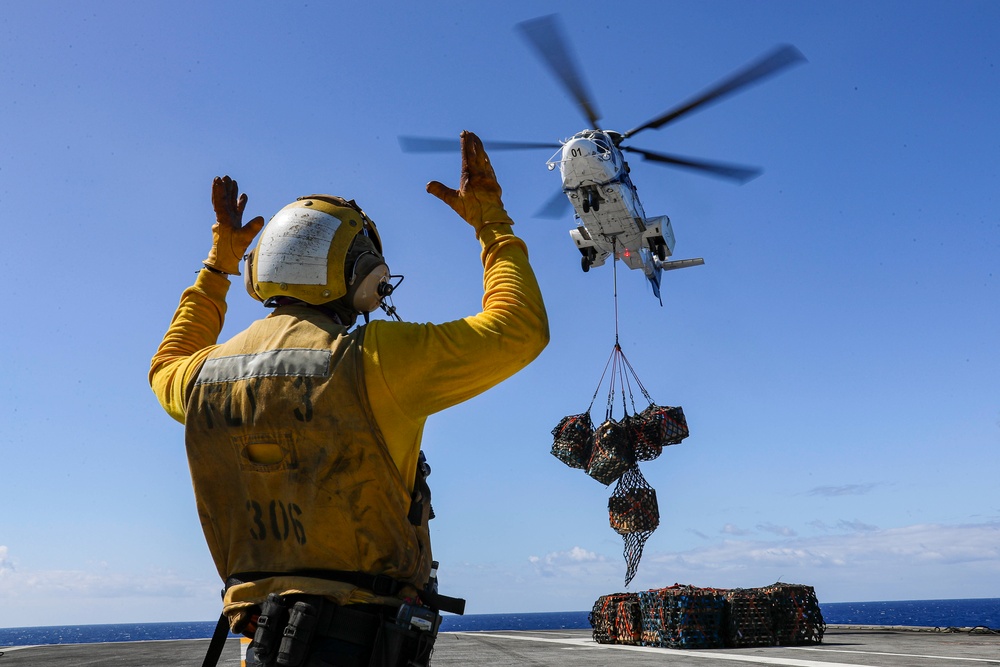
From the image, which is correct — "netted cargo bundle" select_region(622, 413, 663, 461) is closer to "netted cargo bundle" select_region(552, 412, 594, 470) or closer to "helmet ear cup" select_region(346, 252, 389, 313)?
"netted cargo bundle" select_region(552, 412, 594, 470)

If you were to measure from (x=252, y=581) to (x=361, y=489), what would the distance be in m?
0.53

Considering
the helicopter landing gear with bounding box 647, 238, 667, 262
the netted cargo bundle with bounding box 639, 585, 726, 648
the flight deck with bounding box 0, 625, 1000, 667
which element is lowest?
the flight deck with bounding box 0, 625, 1000, 667

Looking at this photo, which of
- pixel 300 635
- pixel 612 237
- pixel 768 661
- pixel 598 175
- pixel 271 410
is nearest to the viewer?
pixel 300 635

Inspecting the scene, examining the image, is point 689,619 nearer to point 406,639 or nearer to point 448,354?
point 406,639

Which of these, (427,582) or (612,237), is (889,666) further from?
(612,237)

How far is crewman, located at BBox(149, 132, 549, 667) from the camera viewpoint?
8.51ft

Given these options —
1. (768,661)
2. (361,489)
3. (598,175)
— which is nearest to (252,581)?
(361,489)

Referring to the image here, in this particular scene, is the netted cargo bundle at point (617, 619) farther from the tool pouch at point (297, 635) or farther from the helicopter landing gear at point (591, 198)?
the tool pouch at point (297, 635)

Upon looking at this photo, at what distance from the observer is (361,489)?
8.70 ft

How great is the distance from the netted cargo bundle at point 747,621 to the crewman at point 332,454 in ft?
48.6

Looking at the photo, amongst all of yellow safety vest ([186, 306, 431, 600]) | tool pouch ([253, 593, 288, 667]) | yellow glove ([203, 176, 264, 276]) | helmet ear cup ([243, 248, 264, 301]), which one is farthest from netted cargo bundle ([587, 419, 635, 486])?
tool pouch ([253, 593, 288, 667])

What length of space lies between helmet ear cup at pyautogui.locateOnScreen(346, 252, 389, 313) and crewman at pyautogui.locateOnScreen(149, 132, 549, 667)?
11 centimetres

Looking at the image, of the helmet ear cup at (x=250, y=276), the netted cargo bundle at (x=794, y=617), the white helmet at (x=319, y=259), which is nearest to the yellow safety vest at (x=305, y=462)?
the white helmet at (x=319, y=259)

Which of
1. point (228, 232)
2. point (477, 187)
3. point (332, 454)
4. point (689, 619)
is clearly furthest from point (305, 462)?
point (689, 619)
